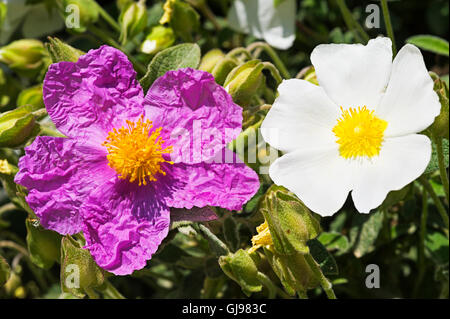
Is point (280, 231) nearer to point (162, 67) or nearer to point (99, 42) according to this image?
point (162, 67)

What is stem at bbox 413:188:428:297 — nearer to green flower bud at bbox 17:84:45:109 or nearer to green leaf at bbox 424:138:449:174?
green leaf at bbox 424:138:449:174

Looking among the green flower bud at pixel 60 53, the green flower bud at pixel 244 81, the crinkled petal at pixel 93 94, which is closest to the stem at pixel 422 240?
the green flower bud at pixel 244 81

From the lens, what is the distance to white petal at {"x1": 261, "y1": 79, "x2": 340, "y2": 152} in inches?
34.2

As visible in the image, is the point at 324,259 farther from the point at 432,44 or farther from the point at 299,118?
the point at 432,44

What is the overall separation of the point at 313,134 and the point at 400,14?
2.32 feet

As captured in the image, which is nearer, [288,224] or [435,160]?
[288,224]

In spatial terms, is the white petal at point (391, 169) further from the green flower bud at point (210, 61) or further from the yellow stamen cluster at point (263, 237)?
the green flower bud at point (210, 61)

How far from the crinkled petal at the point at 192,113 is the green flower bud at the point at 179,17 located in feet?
0.84

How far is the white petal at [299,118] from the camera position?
869 millimetres

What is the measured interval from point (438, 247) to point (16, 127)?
0.70 m

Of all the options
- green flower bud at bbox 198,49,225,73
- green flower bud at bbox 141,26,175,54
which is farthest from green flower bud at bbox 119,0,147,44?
green flower bud at bbox 198,49,225,73

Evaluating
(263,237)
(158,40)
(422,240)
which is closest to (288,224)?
(263,237)

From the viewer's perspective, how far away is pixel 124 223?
902mm

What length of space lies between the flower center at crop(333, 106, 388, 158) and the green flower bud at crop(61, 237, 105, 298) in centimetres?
37
